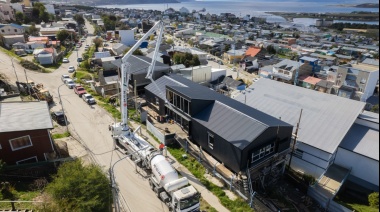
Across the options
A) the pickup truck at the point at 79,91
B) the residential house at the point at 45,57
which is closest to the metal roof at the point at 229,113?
the pickup truck at the point at 79,91

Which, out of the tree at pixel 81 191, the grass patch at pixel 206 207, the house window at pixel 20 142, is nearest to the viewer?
the tree at pixel 81 191

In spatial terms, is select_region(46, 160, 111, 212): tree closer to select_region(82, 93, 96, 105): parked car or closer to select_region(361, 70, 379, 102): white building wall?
select_region(361, 70, 379, 102): white building wall

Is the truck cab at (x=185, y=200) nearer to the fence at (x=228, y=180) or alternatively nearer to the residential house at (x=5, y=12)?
the fence at (x=228, y=180)

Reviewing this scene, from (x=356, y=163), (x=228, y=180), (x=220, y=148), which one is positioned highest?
(x=220, y=148)

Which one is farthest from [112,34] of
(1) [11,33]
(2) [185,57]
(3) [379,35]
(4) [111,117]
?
(3) [379,35]

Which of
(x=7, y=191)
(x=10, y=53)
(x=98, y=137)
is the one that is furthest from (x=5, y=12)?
(x=7, y=191)

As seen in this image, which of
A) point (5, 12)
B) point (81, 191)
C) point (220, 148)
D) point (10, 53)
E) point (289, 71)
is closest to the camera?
point (81, 191)

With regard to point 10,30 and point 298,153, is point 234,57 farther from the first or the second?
point 10,30
